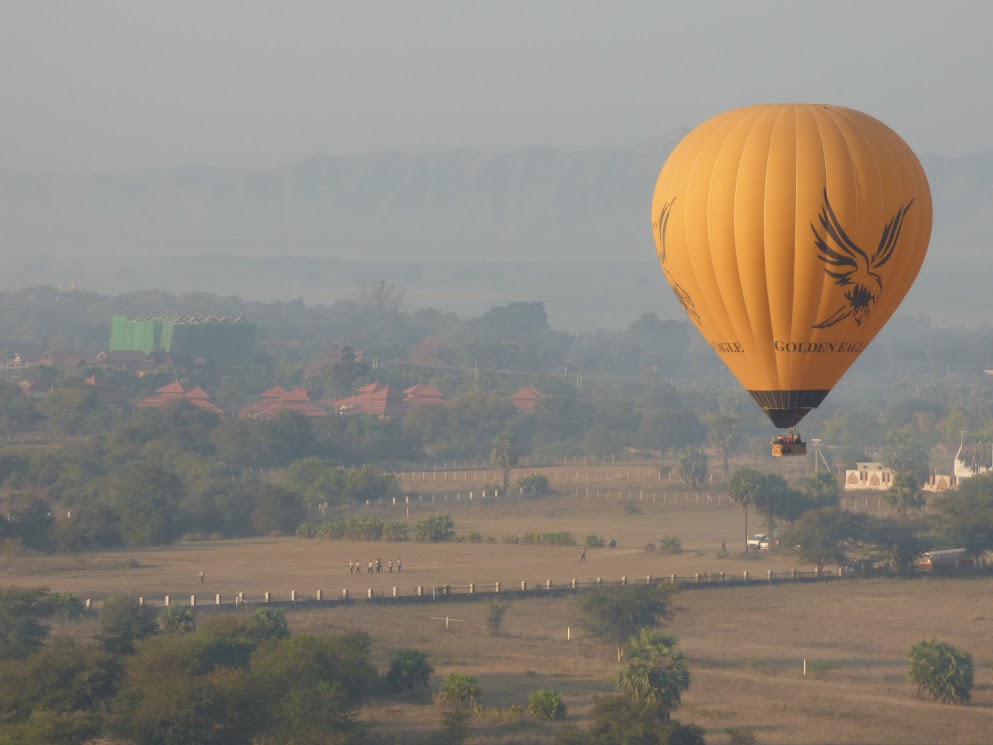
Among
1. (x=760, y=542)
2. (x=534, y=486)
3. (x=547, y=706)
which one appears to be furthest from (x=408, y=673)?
(x=534, y=486)

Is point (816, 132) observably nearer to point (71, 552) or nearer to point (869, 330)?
point (869, 330)

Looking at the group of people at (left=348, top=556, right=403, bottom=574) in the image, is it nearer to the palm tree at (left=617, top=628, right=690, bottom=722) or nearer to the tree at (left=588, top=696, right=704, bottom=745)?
the palm tree at (left=617, top=628, right=690, bottom=722)

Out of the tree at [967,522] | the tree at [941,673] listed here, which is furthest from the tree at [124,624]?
the tree at [967,522]

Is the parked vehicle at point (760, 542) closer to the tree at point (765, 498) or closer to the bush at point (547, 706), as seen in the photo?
the tree at point (765, 498)

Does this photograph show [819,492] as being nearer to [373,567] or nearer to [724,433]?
[373,567]

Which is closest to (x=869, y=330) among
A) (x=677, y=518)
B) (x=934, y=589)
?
(x=934, y=589)

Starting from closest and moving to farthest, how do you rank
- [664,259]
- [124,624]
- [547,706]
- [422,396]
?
[664,259] → [547,706] → [124,624] → [422,396]

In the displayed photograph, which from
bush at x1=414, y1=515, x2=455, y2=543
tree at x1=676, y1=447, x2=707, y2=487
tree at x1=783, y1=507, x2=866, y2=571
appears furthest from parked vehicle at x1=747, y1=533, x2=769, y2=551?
tree at x1=676, y1=447, x2=707, y2=487
